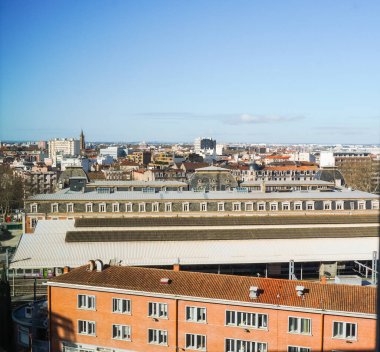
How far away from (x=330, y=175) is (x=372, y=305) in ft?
114

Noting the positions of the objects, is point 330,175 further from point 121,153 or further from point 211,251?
point 121,153

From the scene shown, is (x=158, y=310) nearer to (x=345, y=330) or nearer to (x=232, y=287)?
(x=232, y=287)

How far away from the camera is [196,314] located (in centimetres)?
1508

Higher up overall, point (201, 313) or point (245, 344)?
point (201, 313)

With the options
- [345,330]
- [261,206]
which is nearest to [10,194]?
[261,206]

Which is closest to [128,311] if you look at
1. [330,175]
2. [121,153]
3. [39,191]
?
[330,175]

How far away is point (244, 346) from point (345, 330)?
276cm

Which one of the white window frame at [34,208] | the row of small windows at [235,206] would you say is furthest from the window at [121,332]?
the white window frame at [34,208]

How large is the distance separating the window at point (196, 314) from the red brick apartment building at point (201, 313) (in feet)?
0.09

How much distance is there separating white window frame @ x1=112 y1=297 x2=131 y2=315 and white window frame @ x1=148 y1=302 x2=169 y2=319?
2.18 feet

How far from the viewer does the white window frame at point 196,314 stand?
15.0 m

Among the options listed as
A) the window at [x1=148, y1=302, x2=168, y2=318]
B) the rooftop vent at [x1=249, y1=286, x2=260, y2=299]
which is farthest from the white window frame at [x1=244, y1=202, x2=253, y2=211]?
the rooftop vent at [x1=249, y1=286, x2=260, y2=299]

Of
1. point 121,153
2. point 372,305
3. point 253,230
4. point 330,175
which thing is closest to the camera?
point 372,305

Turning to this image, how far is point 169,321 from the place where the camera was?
15250mm
